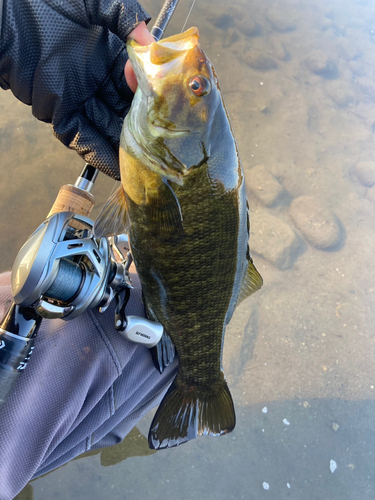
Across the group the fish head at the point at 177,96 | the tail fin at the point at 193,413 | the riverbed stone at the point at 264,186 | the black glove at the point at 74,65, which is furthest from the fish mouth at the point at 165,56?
the riverbed stone at the point at 264,186

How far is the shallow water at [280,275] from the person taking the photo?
7.82 feet

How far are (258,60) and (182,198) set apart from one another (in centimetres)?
482

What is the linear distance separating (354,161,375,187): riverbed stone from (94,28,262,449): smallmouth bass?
12.2 ft

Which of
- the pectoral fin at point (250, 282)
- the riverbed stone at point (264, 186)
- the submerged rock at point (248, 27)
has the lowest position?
the riverbed stone at point (264, 186)

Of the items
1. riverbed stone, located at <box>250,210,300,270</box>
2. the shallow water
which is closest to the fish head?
the shallow water

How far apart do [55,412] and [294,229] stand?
334cm

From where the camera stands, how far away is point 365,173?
438 cm

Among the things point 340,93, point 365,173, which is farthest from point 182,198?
point 340,93

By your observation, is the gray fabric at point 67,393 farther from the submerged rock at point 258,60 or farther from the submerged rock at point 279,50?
the submerged rock at point 279,50

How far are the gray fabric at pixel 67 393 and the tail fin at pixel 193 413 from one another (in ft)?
0.47

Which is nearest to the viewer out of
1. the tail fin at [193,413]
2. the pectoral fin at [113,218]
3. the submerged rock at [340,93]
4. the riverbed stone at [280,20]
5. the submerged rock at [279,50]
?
the pectoral fin at [113,218]

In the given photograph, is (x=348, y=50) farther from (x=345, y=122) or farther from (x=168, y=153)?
(x=168, y=153)

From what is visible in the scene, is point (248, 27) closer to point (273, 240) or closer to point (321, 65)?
point (321, 65)

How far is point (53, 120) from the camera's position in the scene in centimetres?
147
